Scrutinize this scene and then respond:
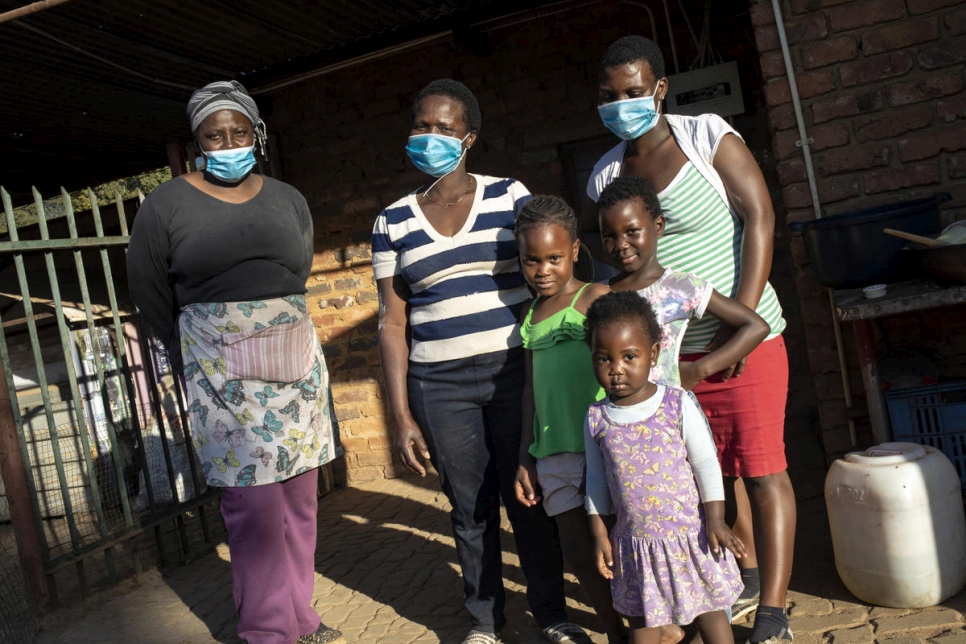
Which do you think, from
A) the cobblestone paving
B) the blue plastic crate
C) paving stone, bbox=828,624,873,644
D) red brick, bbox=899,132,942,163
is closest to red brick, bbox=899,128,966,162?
red brick, bbox=899,132,942,163

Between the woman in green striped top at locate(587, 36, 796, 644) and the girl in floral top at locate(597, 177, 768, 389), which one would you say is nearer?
the girl in floral top at locate(597, 177, 768, 389)

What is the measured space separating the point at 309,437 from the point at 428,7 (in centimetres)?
304

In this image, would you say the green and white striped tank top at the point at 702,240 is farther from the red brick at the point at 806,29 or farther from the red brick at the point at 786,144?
the red brick at the point at 806,29

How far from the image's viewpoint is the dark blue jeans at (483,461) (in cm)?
286

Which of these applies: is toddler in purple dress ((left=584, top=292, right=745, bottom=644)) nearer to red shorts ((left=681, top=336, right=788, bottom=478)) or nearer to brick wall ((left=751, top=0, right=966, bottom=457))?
red shorts ((left=681, top=336, right=788, bottom=478))

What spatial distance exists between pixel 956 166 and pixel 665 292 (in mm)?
1686

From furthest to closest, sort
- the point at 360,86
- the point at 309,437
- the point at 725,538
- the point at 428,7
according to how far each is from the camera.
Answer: the point at 360,86 → the point at 428,7 → the point at 309,437 → the point at 725,538

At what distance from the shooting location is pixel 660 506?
2.32 m

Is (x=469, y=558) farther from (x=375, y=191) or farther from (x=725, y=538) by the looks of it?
(x=375, y=191)

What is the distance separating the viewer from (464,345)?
282 cm

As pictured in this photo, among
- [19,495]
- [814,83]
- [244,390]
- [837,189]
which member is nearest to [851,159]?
[837,189]

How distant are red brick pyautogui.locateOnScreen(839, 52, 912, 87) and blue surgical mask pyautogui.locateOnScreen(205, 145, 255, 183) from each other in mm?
2398

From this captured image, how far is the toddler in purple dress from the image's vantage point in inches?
90.1

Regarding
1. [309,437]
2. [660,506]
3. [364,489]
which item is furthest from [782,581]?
[364,489]
